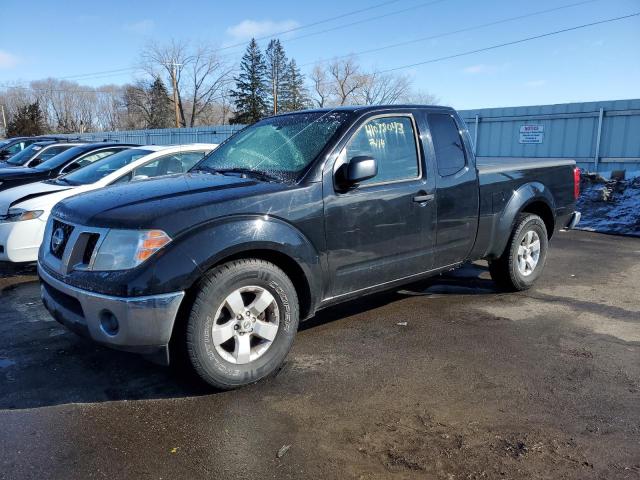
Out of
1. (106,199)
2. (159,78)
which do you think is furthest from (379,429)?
(159,78)

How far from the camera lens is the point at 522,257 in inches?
222

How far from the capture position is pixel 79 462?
8.66 ft

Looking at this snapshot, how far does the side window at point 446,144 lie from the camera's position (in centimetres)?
460

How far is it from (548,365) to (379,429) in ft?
5.22

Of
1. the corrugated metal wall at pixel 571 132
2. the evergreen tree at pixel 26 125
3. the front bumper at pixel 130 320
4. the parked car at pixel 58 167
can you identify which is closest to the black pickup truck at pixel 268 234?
the front bumper at pixel 130 320

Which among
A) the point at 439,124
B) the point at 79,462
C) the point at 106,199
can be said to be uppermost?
the point at 439,124

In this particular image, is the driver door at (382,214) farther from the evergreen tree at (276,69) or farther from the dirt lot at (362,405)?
the evergreen tree at (276,69)

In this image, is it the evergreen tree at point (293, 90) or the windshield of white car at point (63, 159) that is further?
the evergreen tree at point (293, 90)

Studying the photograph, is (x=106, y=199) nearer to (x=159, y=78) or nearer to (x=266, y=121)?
(x=266, y=121)

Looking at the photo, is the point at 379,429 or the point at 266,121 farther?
the point at 266,121

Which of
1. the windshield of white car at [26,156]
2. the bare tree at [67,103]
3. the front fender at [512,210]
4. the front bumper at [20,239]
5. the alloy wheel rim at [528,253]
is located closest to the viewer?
the front fender at [512,210]

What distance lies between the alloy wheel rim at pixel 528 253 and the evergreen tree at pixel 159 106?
71464 mm

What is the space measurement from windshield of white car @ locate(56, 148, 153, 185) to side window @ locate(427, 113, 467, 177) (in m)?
4.24

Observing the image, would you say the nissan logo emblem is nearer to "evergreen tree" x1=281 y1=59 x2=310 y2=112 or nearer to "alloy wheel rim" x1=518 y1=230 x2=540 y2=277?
"alloy wheel rim" x1=518 y1=230 x2=540 y2=277
